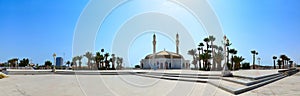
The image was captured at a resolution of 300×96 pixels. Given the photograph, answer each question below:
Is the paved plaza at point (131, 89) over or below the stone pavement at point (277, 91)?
below

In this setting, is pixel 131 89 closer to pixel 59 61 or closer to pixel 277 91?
pixel 277 91

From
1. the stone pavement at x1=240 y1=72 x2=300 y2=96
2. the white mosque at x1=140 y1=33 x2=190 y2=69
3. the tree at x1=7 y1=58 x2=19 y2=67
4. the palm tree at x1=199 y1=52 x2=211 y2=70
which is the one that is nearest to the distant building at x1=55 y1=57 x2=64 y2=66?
the tree at x1=7 y1=58 x2=19 y2=67

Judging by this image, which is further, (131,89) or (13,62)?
(13,62)

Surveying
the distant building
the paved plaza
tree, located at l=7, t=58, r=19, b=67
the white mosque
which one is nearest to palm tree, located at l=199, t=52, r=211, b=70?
the white mosque

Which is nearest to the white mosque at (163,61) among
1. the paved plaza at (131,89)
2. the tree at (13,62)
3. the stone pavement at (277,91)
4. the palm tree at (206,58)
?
the palm tree at (206,58)

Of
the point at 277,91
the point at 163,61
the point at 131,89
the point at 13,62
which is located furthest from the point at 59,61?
the point at 277,91

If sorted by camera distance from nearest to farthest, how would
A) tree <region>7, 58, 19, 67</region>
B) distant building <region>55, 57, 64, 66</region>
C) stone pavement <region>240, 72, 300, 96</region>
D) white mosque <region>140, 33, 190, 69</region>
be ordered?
stone pavement <region>240, 72, 300, 96</region>, white mosque <region>140, 33, 190, 69</region>, distant building <region>55, 57, 64, 66</region>, tree <region>7, 58, 19, 67</region>

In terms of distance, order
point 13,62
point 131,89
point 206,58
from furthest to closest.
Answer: point 13,62, point 206,58, point 131,89

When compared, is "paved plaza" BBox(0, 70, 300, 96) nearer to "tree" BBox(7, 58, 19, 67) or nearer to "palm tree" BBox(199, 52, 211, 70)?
"palm tree" BBox(199, 52, 211, 70)

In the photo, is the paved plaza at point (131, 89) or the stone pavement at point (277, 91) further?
the paved plaza at point (131, 89)

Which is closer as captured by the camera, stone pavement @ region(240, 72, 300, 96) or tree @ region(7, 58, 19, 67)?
stone pavement @ region(240, 72, 300, 96)

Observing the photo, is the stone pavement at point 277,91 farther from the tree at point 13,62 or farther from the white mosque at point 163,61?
the tree at point 13,62

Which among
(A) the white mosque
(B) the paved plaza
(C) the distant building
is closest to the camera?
(B) the paved plaza

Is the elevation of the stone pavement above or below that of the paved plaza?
above
